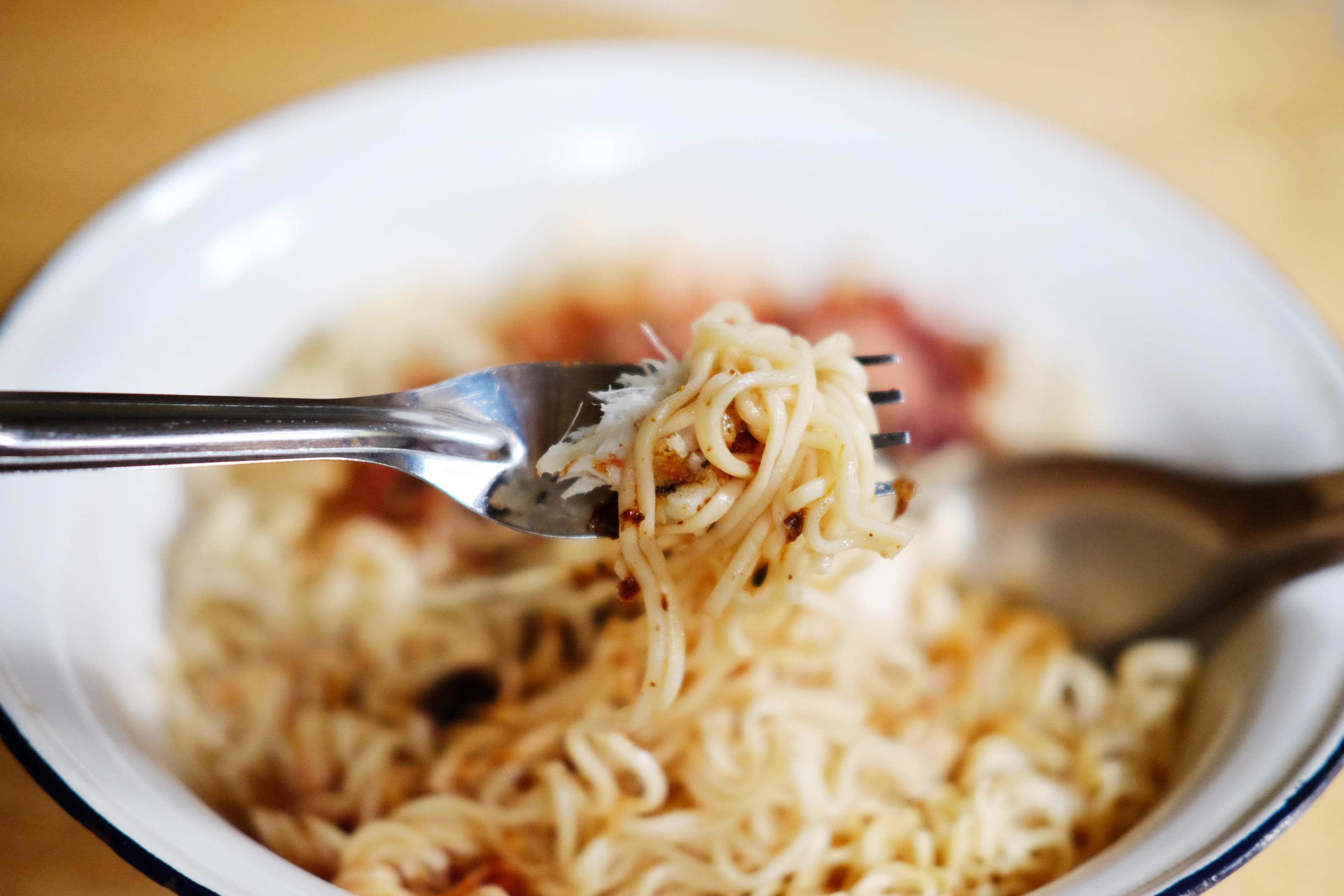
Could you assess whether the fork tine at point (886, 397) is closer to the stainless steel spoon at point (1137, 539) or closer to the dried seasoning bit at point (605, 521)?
the dried seasoning bit at point (605, 521)

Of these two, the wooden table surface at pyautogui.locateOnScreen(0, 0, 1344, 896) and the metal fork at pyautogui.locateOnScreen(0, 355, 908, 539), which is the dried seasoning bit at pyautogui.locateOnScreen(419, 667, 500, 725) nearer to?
the metal fork at pyautogui.locateOnScreen(0, 355, 908, 539)

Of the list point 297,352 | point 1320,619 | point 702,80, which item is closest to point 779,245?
point 702,80

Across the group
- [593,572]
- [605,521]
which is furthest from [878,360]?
[593,572]

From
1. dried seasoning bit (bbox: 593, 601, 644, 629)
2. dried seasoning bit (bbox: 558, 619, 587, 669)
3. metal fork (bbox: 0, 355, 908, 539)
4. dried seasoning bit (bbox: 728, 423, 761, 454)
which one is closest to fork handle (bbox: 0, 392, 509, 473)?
metal fork (bbox: 0, 355, 908, 539)

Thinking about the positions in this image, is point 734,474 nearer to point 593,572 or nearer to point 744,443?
point 744,443

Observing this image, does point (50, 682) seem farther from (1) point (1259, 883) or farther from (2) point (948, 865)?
(1) point (1259, 883)

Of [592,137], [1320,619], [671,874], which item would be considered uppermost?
[592,137]
